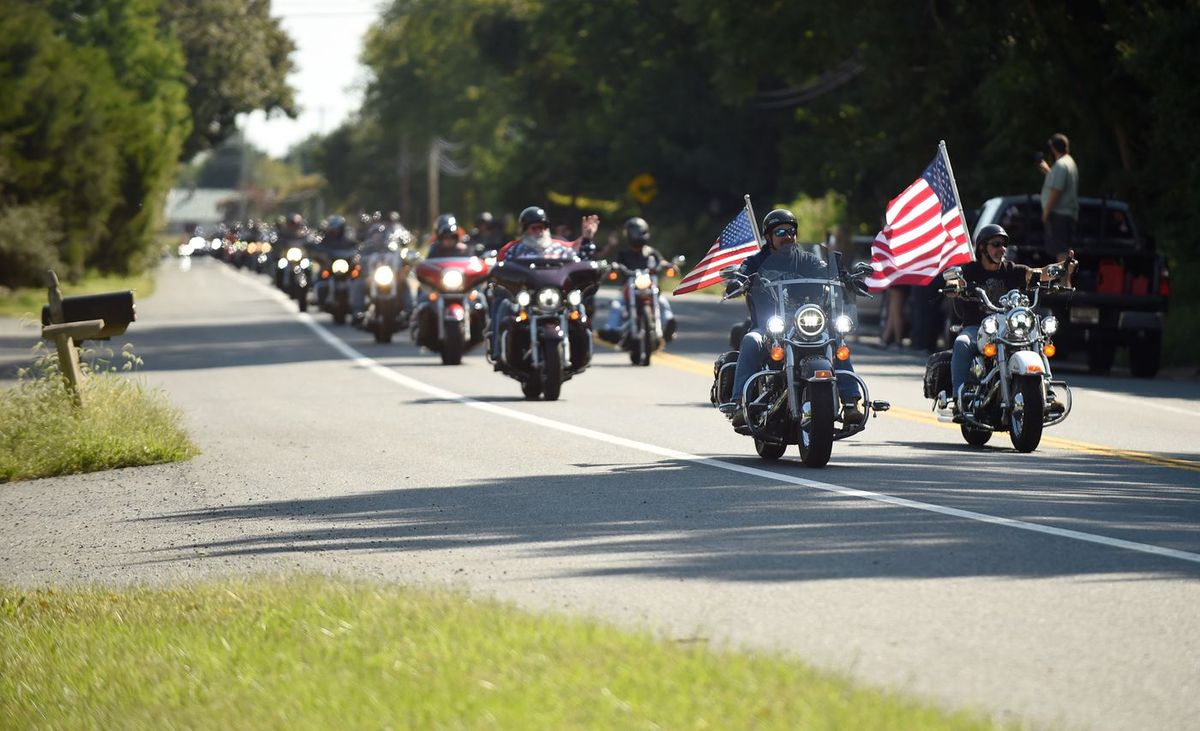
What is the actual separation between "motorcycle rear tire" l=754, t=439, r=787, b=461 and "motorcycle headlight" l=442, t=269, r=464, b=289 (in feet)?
39.5

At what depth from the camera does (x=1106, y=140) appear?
112 feet

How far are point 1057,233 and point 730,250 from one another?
9.62 metres

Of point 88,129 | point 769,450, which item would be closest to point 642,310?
point 769,450

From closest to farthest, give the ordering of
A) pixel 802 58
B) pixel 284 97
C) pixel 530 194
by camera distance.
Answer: pixel 802 58, pixel 530 194, pixel 284 97

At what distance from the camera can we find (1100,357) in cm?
2719

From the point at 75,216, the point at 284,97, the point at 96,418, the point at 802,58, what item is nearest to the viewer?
the point at 96,418

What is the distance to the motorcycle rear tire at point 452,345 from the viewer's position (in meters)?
27.2

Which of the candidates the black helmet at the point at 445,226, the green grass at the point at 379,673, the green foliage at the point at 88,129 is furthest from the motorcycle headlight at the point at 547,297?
the green foliage at the point at 88,129

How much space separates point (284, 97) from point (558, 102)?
1268 cm

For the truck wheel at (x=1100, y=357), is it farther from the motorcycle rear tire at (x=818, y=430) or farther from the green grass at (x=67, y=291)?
the green grass at (x=67, y=291)

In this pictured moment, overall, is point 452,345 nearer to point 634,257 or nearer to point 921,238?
point 634,257

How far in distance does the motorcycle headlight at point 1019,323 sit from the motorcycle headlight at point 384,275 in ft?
56.9

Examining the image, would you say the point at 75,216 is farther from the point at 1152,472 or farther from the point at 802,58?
the point at 1152,472

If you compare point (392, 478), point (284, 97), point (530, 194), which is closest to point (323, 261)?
point (392, 478)
